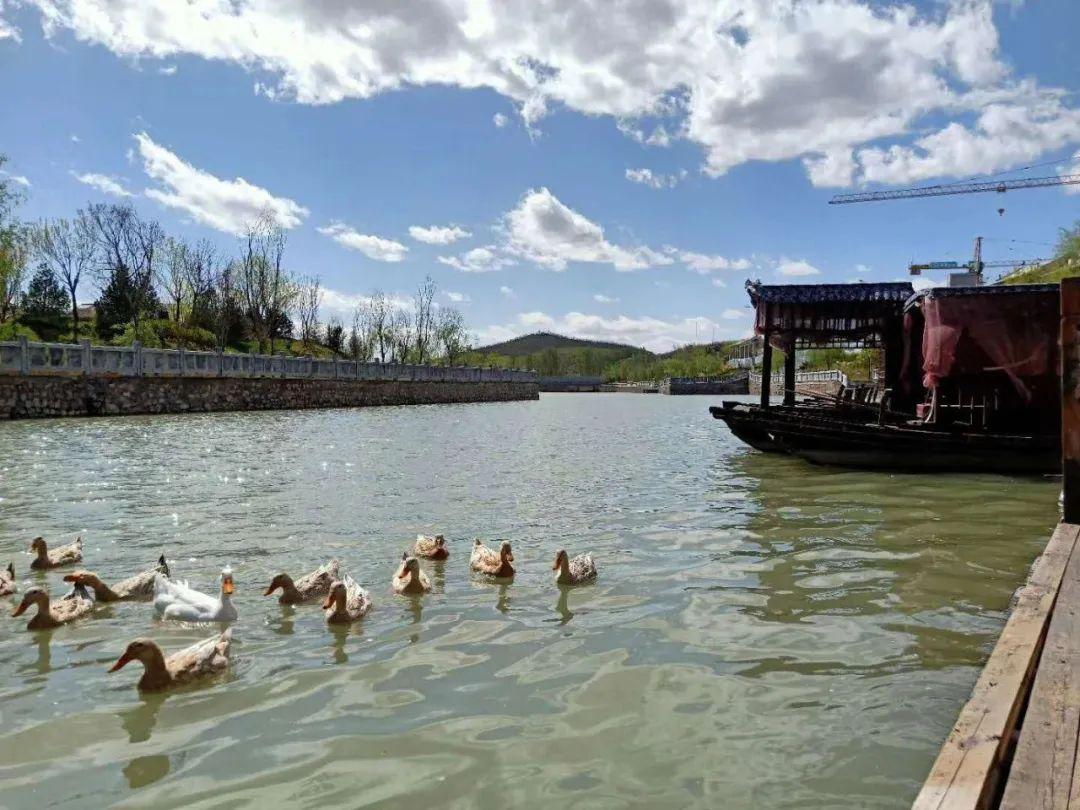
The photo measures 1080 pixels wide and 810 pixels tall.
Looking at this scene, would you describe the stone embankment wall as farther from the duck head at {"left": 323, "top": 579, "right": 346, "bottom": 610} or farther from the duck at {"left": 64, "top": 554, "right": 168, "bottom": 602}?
→ the duck head at {"left": 323, "top": 579, "right": 346, "bottom": 610}

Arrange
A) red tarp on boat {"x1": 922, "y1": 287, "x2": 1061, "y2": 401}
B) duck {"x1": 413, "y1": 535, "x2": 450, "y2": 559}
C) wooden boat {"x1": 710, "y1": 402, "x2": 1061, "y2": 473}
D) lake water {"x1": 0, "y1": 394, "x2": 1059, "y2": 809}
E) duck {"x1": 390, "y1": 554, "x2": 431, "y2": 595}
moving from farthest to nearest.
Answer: red tarp on boat {"x1": 922, "y1": 287, "x2": 1061, "y2": 401} → wooden boat {"x1": 710, "y1": 402, "x2": 1061, "y2": 473} → duck {"x1": 413, "y1": 535, "x2": 450, "y2": 559} → duck {"x1": 390, "y1": 554, "x2": 431, "y2": 595} → lake water {"x1": 0, "y1": 394, "x2": 1059, "y2": 809}

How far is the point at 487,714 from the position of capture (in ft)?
16.4

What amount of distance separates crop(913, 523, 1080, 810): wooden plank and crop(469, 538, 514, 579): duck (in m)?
4.73

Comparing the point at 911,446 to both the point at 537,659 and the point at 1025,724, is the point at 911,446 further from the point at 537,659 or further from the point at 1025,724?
the point at 1025,724

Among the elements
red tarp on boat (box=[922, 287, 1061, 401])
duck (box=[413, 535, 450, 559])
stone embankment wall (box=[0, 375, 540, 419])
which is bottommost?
duck (box=[413, 535, 450, 559])

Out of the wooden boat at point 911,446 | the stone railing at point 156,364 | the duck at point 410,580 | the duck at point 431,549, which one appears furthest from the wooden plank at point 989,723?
the stone railing at point 156,364

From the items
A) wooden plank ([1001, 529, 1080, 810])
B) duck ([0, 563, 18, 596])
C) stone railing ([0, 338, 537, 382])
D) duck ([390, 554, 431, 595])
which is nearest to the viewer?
wooden plank ([1001, 529, 1080, 810])

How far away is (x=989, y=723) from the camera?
12.1ft

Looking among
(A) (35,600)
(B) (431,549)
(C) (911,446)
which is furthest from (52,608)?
(C) (911,446)

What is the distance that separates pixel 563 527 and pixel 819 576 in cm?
417

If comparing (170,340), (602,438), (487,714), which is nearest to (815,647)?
(487,714)

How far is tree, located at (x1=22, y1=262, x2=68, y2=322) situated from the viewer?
6406cm

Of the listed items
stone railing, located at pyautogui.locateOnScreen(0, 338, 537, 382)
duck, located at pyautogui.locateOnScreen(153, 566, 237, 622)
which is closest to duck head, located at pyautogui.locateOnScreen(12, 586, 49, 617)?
duck, located at pyautogui.locateOnScreen(153, 566, 237, 622)

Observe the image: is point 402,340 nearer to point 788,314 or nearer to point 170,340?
point 170,340
